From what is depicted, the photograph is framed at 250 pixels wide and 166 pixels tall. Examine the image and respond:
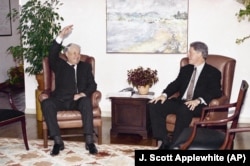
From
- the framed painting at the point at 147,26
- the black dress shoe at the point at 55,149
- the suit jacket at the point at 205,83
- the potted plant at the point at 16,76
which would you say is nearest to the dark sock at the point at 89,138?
the black dress shoe at the point at 55,149

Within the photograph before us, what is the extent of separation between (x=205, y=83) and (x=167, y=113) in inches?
20.0

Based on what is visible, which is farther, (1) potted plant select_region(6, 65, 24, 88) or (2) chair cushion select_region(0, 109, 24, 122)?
(1) potted plant select_region(6, 65, 24, 88)

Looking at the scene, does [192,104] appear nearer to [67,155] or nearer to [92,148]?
[92,148]

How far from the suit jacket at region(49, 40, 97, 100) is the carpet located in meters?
0.58

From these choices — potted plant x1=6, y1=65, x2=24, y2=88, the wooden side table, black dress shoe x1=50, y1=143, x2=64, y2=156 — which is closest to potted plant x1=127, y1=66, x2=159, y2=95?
the wooden side table

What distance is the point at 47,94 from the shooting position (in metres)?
4.21

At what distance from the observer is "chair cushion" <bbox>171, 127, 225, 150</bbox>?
9.52 ft

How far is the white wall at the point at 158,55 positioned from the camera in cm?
499

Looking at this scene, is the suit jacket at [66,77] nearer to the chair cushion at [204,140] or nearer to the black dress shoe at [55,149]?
the black dress shoe at [55,149]

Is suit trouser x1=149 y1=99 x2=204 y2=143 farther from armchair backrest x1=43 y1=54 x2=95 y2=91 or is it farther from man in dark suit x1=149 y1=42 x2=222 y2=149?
armchair backrest x1=43 y1=54 x2=95 y2=91

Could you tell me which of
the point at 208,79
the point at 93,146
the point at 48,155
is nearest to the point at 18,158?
the point at 48,155

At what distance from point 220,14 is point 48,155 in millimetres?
2828

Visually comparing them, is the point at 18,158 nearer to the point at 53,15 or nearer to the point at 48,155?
the point at 48,155

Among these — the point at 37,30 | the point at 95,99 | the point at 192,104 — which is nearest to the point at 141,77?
the point at 95,99
